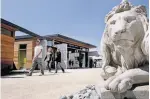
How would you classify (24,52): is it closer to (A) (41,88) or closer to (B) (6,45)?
(B) (6,45)

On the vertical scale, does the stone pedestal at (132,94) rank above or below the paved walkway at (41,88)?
above

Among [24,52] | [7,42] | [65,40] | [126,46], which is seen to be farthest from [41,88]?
[65,40]

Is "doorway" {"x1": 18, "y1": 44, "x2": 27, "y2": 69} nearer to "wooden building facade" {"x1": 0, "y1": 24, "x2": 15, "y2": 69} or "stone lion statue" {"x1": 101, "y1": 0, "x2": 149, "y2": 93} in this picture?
"wooden building facade" {"x1": 0, "y1": 24, "x2": 15, "y2": 69}

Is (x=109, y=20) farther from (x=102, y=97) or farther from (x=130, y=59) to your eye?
(x=102, y=97)

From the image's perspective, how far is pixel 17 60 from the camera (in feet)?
61.3

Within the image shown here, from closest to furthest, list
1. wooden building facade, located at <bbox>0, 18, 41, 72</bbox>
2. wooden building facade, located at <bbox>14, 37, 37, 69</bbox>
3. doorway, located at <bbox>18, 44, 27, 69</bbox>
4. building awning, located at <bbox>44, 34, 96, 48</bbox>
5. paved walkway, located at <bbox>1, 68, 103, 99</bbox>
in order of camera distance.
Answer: paved walkway, located at <bbox>1, 68, 103, 99</bbox>, wooden building facade, located at <bbox>0, 18, 41, 72</bbox>, wooden building facade, located at <bbox>14, 37, 37, 69</bbox>, doorway, located at <bbox>18, 44, 27, 69</bbox>, building awning, located at <bbox>44, 34, 96, 48</bbox>

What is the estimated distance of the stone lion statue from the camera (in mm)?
2018

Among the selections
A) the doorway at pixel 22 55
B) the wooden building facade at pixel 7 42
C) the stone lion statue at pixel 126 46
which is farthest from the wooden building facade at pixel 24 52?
the stone lion statue at pixel 126 46

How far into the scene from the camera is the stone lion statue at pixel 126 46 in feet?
6.62

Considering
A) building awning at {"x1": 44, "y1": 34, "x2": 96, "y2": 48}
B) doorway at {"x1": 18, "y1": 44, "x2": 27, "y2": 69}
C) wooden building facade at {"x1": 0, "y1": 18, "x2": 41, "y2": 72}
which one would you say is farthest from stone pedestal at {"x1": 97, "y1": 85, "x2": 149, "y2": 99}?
building awning at {"x1": 44, "y1": 34, "x2": 96, "y2": 48}

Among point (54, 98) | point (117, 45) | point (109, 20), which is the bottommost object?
point (54, 98)

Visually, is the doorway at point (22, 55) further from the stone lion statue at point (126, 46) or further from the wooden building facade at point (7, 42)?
the stone lion statue at point (126, 46)

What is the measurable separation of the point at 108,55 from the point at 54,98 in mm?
1433

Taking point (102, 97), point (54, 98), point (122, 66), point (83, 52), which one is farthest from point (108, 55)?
point (83, 52)
